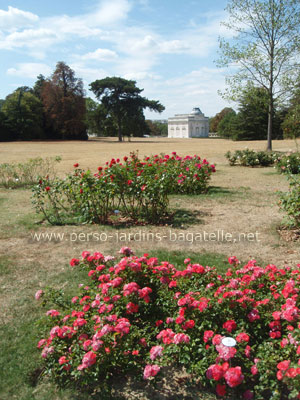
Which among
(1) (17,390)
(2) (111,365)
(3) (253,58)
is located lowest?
(1) (17,390)

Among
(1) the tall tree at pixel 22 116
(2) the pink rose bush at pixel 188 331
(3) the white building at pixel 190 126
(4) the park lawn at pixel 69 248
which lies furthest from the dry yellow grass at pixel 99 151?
(3) the white building at pixel 190 126

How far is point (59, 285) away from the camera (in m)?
3.55

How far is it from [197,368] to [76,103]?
167 feet

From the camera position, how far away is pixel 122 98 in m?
51.6

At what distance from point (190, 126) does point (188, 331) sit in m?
96.3

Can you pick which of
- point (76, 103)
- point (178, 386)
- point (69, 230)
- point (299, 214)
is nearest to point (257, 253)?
point (299, 214)

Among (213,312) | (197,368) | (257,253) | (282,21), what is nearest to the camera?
(197,368)

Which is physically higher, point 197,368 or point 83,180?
point 83,180

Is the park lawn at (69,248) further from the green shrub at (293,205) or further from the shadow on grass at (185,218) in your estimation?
the green shrub at (293,205)

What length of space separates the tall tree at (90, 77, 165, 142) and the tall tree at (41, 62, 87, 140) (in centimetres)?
281

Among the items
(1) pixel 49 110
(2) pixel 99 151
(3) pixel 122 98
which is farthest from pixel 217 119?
(2) pixel 99 151

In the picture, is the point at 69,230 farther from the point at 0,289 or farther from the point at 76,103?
the point at 76,103

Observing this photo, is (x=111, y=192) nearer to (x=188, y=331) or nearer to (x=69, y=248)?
(x=69, y=248)

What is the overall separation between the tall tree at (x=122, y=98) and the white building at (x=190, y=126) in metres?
43.4
